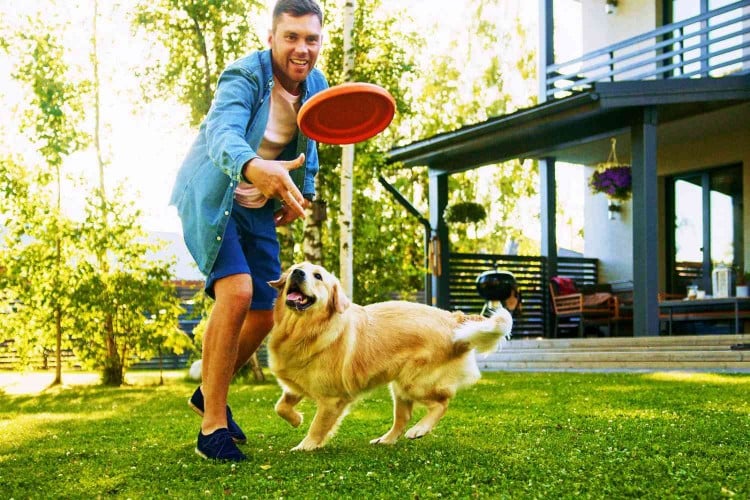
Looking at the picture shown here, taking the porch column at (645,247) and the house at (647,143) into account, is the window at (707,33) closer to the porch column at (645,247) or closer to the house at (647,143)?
the house at (647,143)

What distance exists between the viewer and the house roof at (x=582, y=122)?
10.4m

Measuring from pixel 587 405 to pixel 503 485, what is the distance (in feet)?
9.69

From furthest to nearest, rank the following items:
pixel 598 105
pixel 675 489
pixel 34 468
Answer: pixel 598 105, pixel 34 468, pixel 675 489

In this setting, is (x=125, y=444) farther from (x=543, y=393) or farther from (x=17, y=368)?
(x=17, y=368)

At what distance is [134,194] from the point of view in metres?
11.7

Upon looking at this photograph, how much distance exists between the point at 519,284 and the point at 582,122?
3.29 metres

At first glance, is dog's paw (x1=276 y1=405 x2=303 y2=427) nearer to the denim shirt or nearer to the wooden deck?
the denim shirt

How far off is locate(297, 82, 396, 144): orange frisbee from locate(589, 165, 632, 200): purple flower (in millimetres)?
9649

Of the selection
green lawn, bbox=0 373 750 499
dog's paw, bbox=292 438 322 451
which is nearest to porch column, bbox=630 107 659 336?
green lawn, bbox=0 373 750 499

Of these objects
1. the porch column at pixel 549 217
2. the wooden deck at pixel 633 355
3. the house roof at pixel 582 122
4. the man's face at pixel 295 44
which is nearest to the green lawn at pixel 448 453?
the man's face at pixel 295 44

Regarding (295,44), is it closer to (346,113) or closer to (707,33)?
(346,113)

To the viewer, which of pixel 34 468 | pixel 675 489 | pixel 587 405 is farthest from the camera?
pixel 587 405

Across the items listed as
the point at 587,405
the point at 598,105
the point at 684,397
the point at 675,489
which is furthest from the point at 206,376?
the point at 598,105

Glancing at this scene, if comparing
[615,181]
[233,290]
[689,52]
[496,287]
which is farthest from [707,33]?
[233,290]
